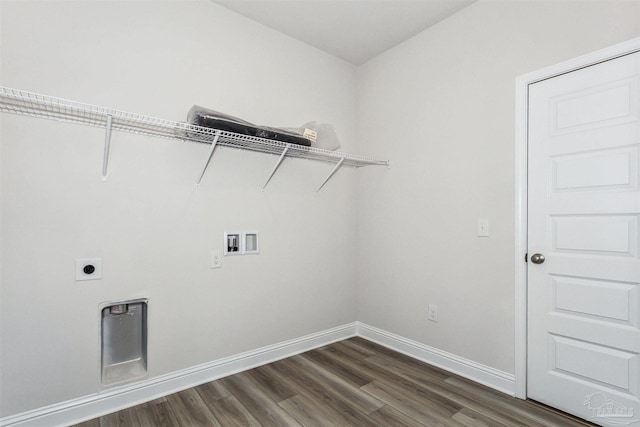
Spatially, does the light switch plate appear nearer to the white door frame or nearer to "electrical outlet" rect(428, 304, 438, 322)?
the white door frame

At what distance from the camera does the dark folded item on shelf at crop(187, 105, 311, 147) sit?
180 centimetres

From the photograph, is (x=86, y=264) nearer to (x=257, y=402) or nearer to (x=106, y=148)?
(x=106, y=148)

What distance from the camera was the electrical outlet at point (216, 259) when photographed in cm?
218

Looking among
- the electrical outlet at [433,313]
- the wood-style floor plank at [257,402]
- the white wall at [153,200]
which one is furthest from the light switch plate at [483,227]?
the wood-style floor plank at [257,402]

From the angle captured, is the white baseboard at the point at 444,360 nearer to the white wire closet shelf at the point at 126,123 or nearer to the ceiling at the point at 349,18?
the white wire closet shelf at the point at 126,123

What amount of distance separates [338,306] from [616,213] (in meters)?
2.02

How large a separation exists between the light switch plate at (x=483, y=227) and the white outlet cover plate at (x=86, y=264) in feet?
7.53

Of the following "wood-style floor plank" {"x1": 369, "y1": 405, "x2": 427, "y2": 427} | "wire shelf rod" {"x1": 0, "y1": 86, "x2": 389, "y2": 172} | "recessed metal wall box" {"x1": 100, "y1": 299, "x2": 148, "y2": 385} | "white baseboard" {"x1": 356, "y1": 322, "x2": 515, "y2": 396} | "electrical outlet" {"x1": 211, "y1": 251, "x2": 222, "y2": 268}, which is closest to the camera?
"wire shelf rod" {"x1": 0, "y1": 86, "x2": 389, "y2": 172}

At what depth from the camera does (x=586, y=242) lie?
5.71 feet

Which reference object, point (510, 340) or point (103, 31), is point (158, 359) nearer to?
point (103, 31)

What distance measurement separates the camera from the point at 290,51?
2611mm

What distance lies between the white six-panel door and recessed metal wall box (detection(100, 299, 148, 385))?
91.2 inches

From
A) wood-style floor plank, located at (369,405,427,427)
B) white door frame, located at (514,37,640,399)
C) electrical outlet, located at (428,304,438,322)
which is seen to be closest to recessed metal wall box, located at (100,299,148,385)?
wood-style floor plank, located at (369,405,427,427)

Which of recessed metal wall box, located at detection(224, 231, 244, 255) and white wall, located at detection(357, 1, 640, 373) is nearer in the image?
white wall, located at detection(357, 1, 640, 373)
